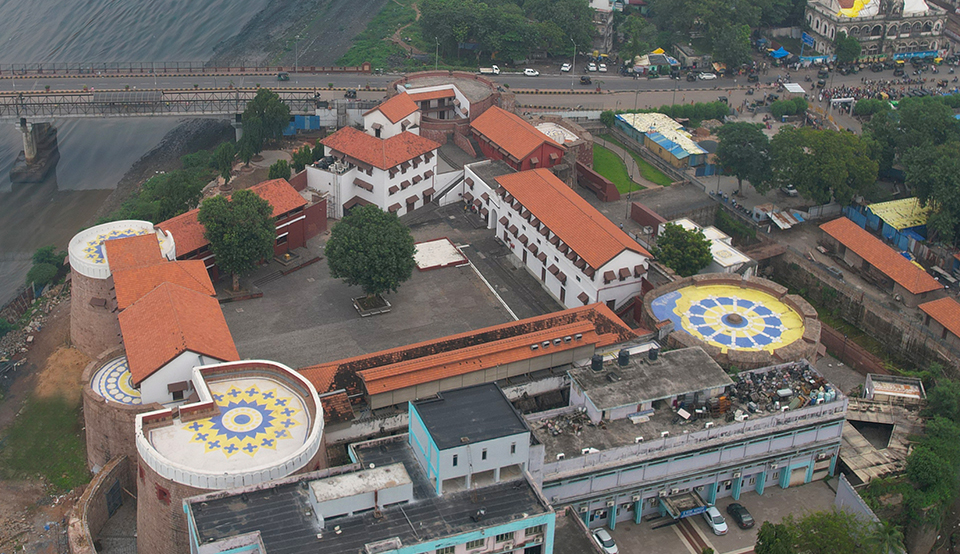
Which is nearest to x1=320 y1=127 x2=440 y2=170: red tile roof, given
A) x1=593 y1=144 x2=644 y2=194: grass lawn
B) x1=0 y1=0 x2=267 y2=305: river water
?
x1=593 y1=144 x2=644 y2=194: grass lawn

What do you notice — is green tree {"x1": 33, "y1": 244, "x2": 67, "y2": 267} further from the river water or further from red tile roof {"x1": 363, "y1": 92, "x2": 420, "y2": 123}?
red tile roof {"x1": 363, "y1": 92, "x2": 420, "y2": 123}

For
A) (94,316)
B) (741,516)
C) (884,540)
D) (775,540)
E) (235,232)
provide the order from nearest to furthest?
(775,540) < (884,540) < (741,516) < (94,316) < (235,232)

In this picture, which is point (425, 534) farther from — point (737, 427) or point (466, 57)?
point (466, 57)

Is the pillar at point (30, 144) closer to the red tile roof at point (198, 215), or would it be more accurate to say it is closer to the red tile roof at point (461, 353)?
the red tile roof at point (198, 215)

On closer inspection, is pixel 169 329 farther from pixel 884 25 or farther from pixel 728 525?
pixel 884 25

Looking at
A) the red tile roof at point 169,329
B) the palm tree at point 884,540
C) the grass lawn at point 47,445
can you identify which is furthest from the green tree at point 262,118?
the palm tree at point 884,540

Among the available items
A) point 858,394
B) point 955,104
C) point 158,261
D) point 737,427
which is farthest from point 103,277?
point 955,104

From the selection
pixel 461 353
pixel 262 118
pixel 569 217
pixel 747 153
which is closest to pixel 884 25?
pixel 747 153
